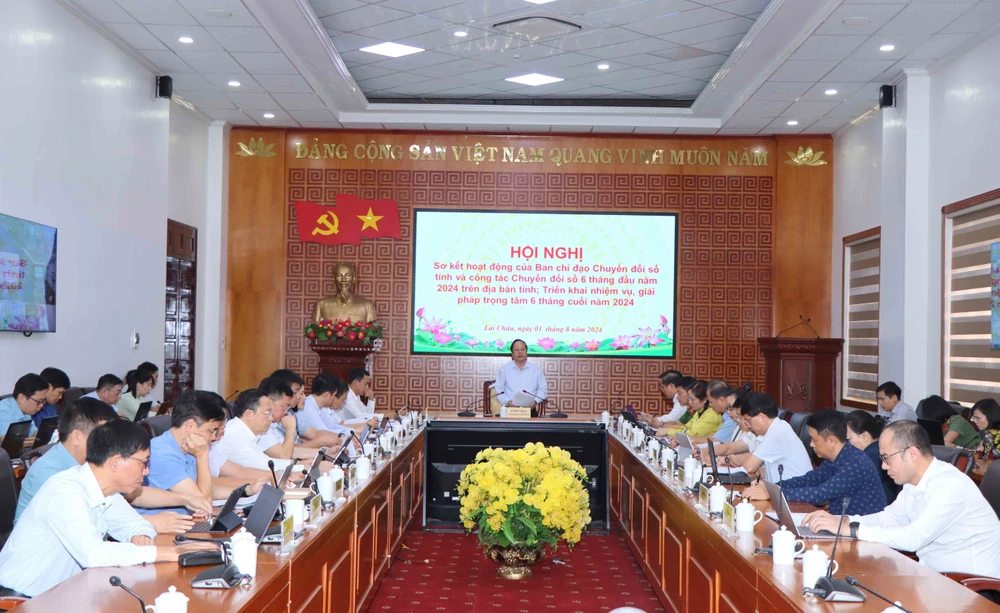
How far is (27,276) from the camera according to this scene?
6.03 meters

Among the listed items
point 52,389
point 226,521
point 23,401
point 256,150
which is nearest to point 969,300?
point 226,521

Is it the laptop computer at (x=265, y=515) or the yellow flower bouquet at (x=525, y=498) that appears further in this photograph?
the yellow flower bouquet at (x=525, y=498)

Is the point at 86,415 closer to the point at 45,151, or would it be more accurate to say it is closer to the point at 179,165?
the point at 45,151

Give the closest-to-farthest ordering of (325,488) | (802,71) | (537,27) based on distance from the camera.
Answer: (325,488) → (537,27) → (802,71)

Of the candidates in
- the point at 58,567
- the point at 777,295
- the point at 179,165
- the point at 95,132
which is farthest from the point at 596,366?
the point at 58,567

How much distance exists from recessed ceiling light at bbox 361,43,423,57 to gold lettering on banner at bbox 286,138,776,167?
2.01 metres

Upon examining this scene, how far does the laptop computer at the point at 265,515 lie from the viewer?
9.03ft

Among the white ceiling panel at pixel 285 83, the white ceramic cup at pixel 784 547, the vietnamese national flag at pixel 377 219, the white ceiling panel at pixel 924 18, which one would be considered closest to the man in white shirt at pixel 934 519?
the white ceramic cup at pixel 784 547

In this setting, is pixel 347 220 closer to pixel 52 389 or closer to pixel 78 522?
pixel 52 389

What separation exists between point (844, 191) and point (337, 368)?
5700 millimetres

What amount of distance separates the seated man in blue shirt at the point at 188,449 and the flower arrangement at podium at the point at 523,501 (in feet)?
5.69

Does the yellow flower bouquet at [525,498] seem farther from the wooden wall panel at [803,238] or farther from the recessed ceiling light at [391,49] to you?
the wooden wall panel at [803,238]

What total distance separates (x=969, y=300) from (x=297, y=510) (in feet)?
20.2

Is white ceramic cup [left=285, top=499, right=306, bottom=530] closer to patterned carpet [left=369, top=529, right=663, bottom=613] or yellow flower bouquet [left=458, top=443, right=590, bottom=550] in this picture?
patterned carpet [left=369, top=529, right=663, bottom=613]
